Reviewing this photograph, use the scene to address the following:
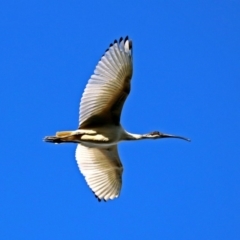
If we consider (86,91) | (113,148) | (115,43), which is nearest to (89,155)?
(113,148)

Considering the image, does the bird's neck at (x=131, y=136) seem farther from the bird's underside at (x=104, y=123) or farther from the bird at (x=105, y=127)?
the bird's underside at (x=104, y=123)

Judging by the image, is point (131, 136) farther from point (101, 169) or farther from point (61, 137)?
point (61, 137)

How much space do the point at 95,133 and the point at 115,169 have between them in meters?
1.30

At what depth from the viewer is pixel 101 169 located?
18.8 metres

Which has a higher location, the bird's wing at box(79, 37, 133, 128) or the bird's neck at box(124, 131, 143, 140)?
the bird's wing at box(79, 37, 133, 128)

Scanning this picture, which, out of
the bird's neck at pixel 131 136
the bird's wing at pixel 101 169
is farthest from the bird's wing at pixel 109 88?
the bird's wing at pixel 101 169

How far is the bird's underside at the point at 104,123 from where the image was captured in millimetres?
16953

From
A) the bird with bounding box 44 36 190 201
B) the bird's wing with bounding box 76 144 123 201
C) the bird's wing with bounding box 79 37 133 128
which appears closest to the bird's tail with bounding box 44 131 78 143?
the bird with bounding box 44 36 190 201

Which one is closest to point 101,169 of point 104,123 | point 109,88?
point 104,123

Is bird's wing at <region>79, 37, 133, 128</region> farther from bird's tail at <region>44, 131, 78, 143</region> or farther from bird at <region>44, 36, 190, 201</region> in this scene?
bird's tail at <region>44, 131, 78, 143</region>

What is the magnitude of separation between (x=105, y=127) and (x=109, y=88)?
0.88 meters

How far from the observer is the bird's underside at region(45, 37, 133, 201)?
16953 millimetres

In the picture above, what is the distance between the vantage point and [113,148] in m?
18.8

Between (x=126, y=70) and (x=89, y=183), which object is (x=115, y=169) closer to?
(x=89, y=183)
